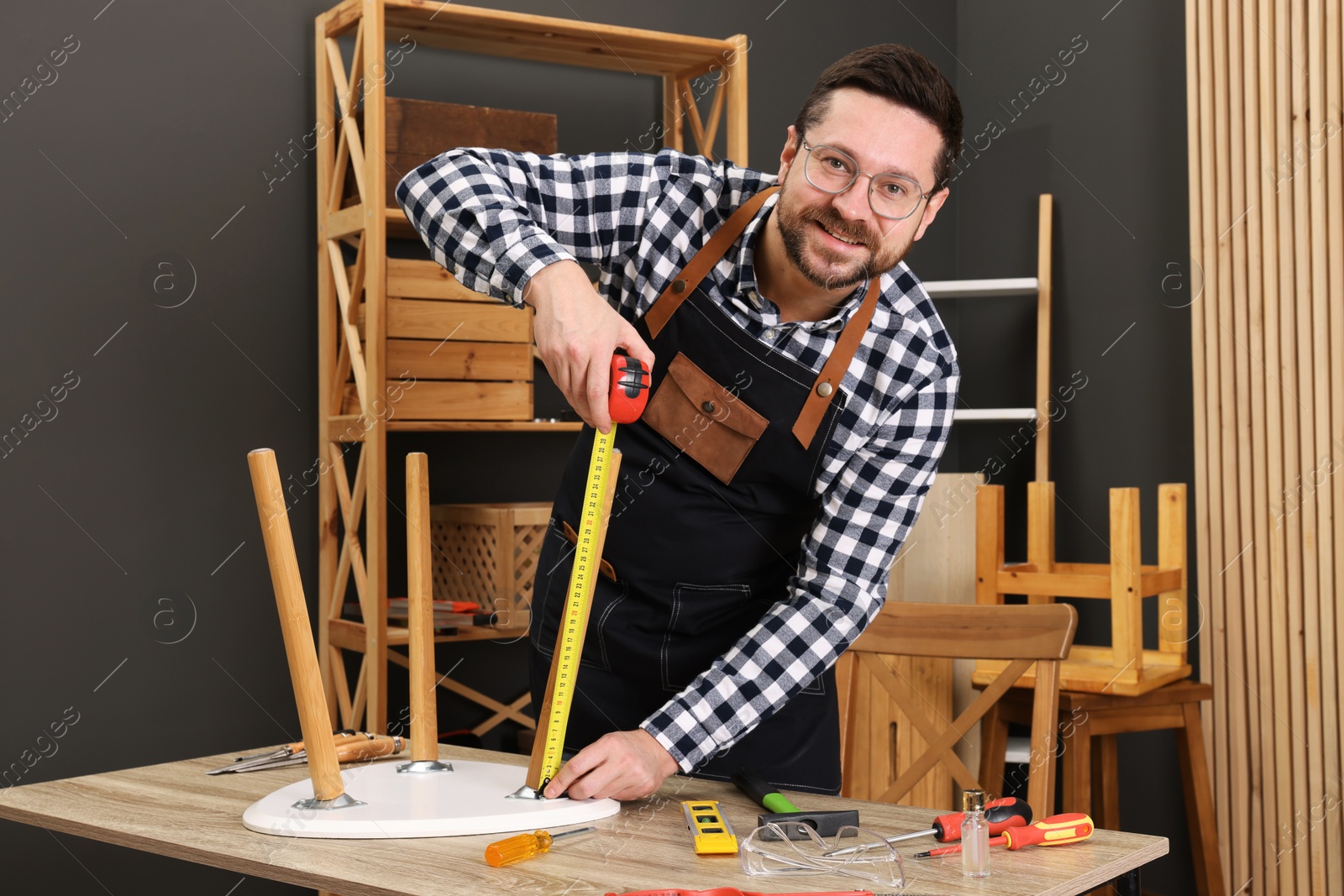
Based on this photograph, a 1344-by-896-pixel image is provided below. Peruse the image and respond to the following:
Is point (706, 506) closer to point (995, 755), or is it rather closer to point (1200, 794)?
point (995, 755)

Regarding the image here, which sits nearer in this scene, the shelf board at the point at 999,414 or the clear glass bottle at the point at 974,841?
the clear glass bottle at the point at 974,841

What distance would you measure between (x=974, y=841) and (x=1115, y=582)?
1906mm

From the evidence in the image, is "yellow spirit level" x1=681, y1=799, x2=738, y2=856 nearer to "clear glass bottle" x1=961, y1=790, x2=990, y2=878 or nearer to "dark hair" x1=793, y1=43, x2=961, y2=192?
"clear glass bottle" x1=961, y1=790, x2=990, y2=878

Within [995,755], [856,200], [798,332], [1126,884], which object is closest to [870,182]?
[856,200]

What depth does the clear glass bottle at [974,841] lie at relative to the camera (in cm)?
117

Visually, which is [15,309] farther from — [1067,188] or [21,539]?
[1067,188]

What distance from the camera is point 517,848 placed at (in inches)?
46.9

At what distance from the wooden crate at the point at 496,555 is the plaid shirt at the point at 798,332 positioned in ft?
3.71

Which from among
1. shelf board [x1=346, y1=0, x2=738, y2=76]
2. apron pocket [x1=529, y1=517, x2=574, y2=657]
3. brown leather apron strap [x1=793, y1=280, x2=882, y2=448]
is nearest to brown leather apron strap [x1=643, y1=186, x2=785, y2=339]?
brown leather apron strap [x1=793, y1=280, x2=882, y2=448]

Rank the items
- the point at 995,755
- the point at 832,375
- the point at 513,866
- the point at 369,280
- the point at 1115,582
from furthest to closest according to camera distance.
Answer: the point at 995,755 < the point at 1115,582 < the point at 369,280 < the point at 832,375 < the point at 513,866

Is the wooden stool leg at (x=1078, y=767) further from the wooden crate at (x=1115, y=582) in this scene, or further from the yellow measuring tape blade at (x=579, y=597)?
the yellow measuring tape blade at (x=579, y=597)

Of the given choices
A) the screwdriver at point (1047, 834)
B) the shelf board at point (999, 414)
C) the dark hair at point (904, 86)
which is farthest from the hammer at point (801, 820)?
the shelf board at point (999, 414)

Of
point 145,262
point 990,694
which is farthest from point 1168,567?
point 145,262

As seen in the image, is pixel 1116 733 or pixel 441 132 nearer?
pixel 441 132
